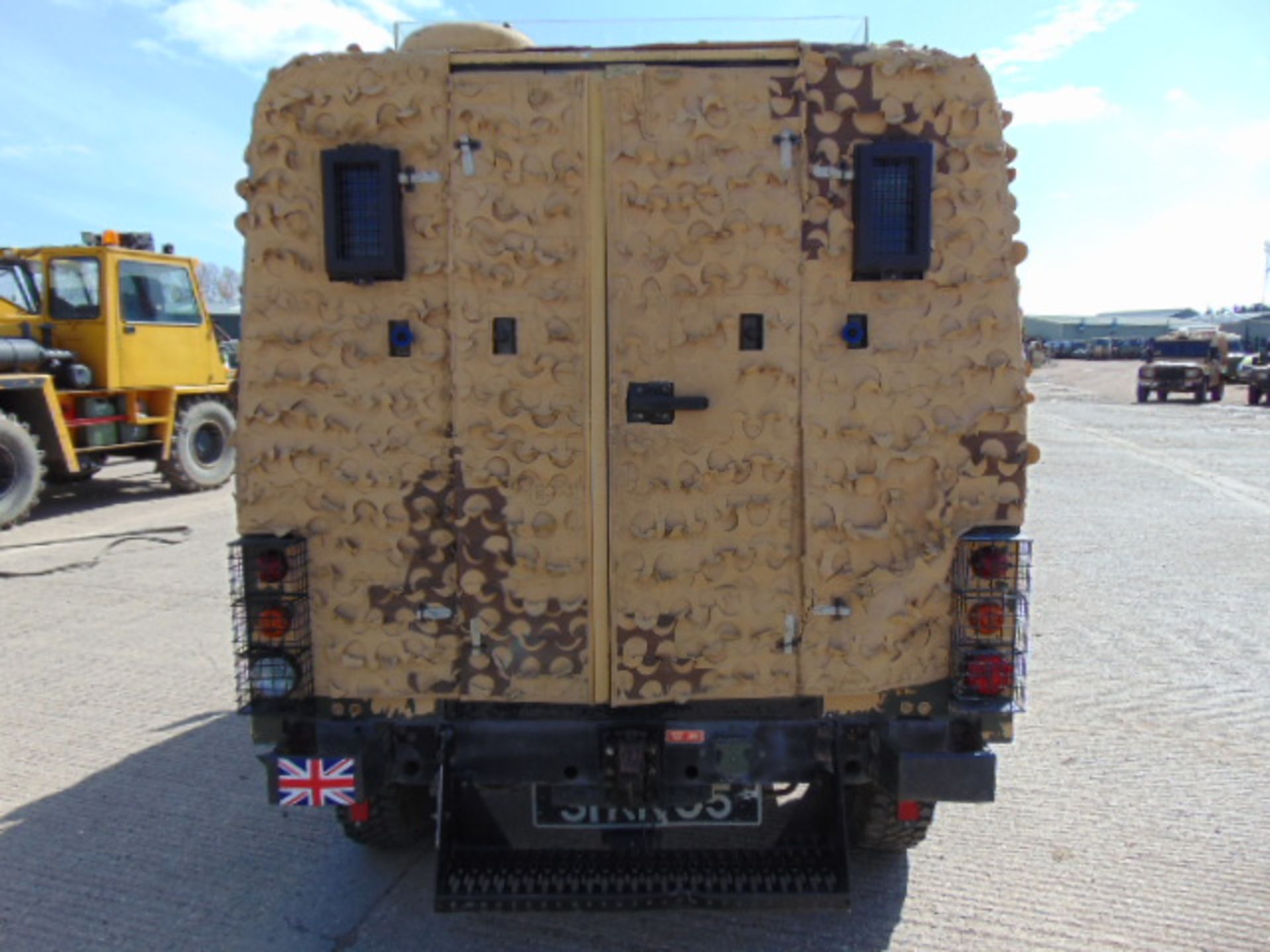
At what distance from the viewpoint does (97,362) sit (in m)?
11.7

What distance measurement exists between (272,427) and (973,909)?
3.08 metres

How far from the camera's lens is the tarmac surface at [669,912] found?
10.8 feet

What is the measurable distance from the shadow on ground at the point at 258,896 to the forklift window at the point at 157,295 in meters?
9.28

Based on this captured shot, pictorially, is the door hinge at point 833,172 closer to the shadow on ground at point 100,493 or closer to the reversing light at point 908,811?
the reversing light at point 908,811

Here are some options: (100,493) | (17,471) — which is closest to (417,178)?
(17,471)

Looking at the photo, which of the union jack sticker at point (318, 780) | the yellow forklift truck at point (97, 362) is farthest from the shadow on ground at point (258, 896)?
the yellow forklift truck at point (97, 362)

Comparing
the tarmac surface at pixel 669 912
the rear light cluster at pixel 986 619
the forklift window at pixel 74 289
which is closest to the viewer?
the rear light cluster at pixel 986 619

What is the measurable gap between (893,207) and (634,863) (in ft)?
7.67

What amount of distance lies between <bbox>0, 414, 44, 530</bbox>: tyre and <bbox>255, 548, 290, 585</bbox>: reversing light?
9451 mm

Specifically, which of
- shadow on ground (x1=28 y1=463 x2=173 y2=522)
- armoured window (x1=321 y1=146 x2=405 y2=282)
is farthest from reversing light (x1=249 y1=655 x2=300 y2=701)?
shadow on ground (x1=28 y1=463 x2=173 y2=522)

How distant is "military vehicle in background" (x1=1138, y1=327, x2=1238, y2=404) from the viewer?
3253cm

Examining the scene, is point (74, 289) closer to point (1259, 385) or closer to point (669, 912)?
point (669, 912)

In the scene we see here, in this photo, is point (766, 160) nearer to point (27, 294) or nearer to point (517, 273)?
point (517, 273)

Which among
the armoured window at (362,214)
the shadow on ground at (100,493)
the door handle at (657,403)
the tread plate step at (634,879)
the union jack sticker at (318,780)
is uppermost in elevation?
the armoured window at (362,214)
